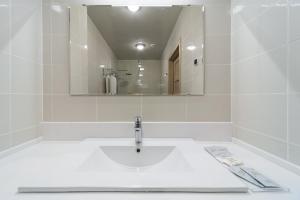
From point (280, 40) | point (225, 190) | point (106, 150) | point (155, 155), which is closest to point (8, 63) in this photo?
point (106, 150)

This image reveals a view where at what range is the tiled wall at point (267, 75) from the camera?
2.28 feet

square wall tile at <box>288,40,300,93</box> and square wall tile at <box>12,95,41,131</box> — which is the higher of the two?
square wall tile at <box>288,40,300,93</box>

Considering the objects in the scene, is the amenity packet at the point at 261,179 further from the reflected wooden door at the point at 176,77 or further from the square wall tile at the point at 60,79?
the square wall tile at the point at 60,79

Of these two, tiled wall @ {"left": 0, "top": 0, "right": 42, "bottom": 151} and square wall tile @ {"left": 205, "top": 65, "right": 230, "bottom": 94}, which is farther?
square wall tile @ {"left": 205, "top": 65, "right": 230, "bottom": 94}

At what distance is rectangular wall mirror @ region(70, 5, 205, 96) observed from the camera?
1194 millimetres

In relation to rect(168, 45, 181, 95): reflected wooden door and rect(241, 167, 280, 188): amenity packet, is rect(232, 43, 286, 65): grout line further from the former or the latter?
rect(241, 167, 280, 188): amenity packet

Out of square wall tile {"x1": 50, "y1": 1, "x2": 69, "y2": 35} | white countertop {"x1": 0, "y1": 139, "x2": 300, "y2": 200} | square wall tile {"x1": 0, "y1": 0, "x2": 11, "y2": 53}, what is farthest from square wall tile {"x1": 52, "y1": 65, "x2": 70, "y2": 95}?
white countertop {"x1": 0, "y1": 139, "x2": 300, "y2": 200}

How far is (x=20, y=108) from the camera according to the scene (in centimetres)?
98

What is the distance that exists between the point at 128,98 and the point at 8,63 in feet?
2.01

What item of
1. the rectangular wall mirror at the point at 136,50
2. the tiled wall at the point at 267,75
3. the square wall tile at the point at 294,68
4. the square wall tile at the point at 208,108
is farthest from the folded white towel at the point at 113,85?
the square wall tile at the point at 294,68

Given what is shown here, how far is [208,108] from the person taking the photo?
1193 millimetres

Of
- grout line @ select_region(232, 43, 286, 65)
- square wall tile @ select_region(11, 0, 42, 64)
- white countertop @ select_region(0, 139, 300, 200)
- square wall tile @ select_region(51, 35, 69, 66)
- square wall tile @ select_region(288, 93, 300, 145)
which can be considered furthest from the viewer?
square wall tile @ select_region(51, 35, 69, 66)

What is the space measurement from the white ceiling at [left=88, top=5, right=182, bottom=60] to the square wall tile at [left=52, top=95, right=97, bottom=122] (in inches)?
13.9

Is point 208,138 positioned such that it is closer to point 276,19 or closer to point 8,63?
point 276,19
